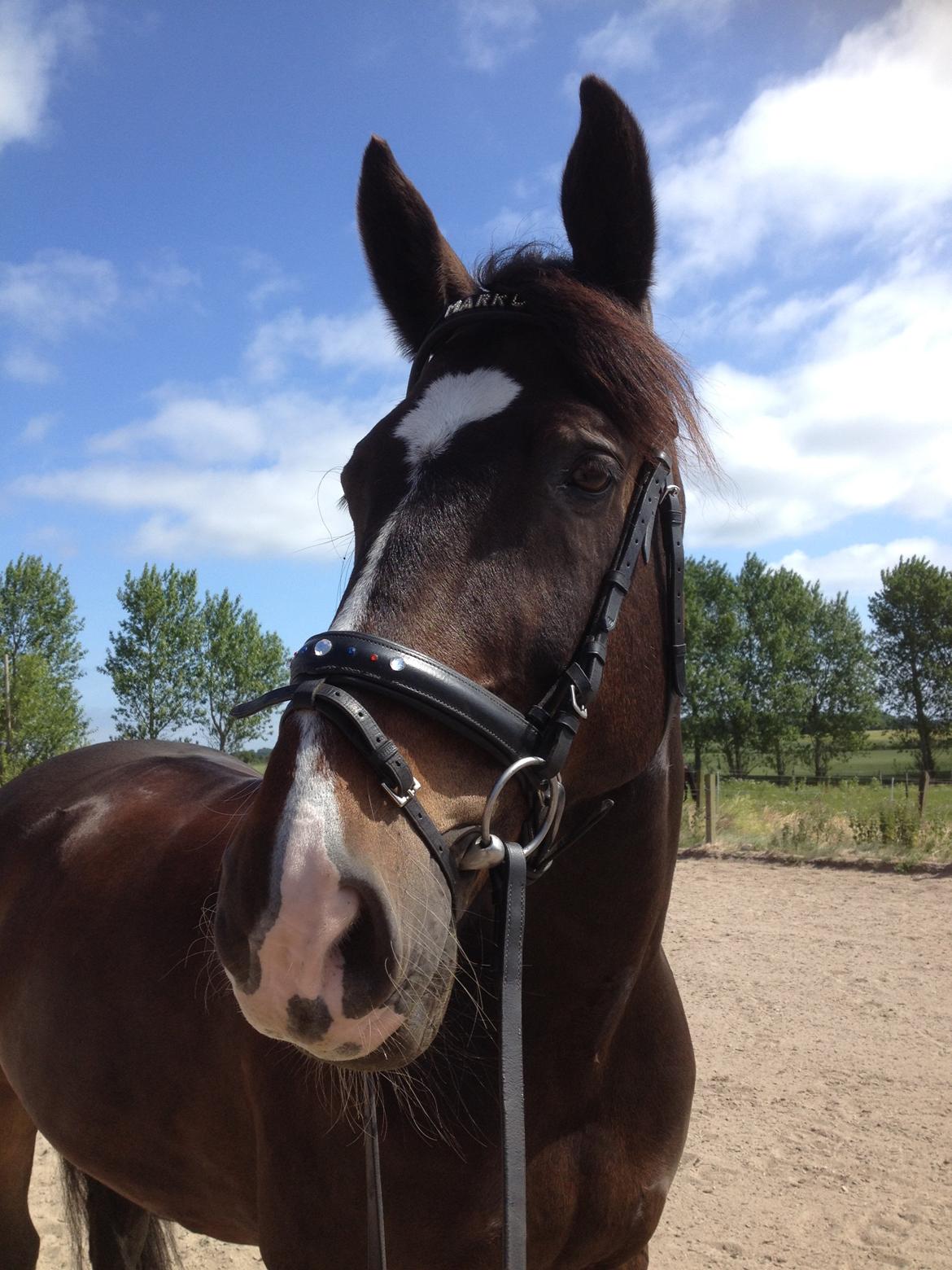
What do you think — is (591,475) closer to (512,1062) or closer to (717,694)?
(512,1062)

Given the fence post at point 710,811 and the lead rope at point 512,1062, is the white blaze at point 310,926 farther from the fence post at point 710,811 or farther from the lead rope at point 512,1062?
the fence post at point 710,811

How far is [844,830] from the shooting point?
16.1 metres

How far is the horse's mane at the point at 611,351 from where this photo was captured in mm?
1721

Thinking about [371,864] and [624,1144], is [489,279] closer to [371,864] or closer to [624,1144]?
[371,864]

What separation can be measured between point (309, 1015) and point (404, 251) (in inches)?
72.7

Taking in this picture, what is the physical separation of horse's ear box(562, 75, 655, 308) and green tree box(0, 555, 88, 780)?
28564 mm

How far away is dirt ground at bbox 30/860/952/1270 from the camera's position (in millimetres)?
4250

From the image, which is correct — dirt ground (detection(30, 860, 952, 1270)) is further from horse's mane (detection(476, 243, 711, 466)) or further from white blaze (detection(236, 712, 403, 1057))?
horse's mane (detection(476, 243, 711, 466))

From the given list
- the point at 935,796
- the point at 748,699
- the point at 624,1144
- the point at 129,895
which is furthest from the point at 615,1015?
the point at 748,699

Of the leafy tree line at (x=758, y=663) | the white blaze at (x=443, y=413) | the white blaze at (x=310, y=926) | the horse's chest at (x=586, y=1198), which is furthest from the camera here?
the leafy tree line at (x=758, y=663)

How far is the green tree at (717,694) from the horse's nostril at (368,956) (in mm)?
49041

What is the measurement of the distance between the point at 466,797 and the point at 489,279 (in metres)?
1.17

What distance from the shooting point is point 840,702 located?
5225 centimetres

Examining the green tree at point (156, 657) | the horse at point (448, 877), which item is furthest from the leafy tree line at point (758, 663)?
the horse at point (448, 877)
